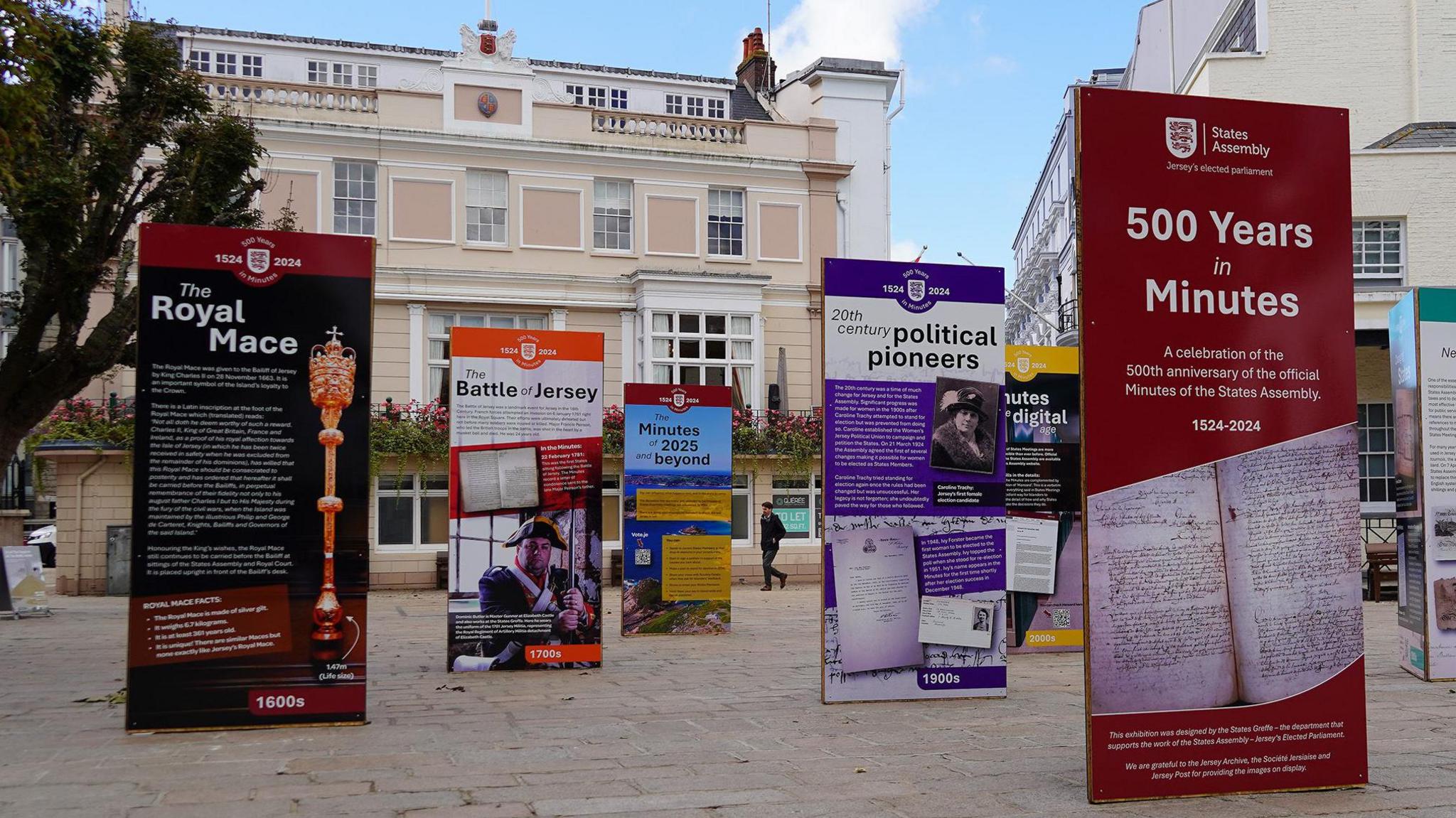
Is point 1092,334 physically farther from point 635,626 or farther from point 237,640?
point 635,626

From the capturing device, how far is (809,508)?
2947cm

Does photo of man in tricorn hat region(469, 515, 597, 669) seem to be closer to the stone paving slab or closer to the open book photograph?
the stone paving slab

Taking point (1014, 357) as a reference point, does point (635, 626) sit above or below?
below

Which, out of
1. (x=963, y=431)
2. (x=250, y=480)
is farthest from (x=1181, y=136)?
(x=250, y=480)

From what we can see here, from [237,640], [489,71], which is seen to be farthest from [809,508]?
[237,640]

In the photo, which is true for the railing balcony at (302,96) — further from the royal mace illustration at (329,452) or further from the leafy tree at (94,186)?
the royal mace illustration at (329,452)

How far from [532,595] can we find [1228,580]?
22.6 ft

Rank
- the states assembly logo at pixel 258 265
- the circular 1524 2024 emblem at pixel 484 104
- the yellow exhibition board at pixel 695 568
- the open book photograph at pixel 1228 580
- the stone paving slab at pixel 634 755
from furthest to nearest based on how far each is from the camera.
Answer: the circular 1524 2024 emblem at pixel 484 104, the yellow exhibition board at pixel 695 568, the states assembly logo at pixel 258 265, the open book photograph at pixel 1228 580, the stone paving slab at pixel 634 755

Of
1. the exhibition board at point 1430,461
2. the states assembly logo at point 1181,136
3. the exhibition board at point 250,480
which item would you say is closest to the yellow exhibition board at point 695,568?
the exhibition board at point 1430,461

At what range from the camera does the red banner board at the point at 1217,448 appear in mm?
6395

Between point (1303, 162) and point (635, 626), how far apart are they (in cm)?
1116

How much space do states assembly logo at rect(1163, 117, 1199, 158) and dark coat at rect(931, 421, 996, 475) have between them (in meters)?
3.68

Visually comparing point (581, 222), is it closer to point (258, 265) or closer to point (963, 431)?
point (963, 431)

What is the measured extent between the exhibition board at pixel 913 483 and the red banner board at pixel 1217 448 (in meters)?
3.36
